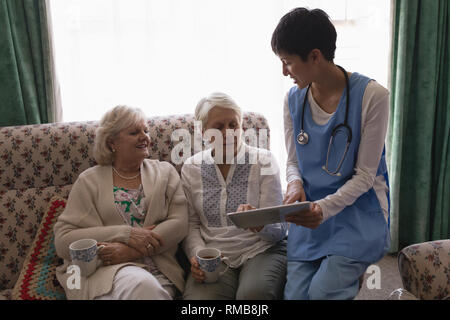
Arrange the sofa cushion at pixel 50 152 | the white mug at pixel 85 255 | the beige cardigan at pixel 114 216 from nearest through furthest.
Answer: the white mug at pixel 85 255, the beige cardigan at pixel 114 216, the sofa cushion at pixel 50 152

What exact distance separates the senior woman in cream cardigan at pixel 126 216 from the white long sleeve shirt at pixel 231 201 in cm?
8

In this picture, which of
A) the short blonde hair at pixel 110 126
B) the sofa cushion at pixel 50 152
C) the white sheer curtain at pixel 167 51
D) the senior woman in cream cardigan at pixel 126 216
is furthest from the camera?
the white sheer curtain at pixel 167 51

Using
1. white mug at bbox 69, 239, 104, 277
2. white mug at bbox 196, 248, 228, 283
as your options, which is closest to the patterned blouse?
white mug at bbox 69, 239, 104, 277

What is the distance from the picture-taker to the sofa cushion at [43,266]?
1.56 m

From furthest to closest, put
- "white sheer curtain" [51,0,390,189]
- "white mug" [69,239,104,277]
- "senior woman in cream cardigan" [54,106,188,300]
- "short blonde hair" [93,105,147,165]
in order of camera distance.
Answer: "white sheer curtain" [51,0,390,189] → "short blonde hair" [93,105,147,165] → "senior woman in cream cardigan" [54,106,188,300] → "white mug" [69,239,104,277]

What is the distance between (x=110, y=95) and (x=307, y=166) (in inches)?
59.6

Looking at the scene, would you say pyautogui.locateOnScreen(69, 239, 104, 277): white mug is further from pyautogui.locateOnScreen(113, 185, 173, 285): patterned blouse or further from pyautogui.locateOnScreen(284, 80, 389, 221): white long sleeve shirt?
pyautogui.locateOnScreen(284, 80, 389, 221): white long sleeve shirt

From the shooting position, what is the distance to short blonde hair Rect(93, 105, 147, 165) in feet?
5.56

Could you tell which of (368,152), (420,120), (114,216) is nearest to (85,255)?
(114,216)

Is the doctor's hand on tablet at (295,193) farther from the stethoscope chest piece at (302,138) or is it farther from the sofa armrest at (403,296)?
the sofa armrest at (403,296)

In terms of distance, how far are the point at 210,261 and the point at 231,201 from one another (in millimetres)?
389

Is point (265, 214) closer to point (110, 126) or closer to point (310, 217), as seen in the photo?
point (310, 217)

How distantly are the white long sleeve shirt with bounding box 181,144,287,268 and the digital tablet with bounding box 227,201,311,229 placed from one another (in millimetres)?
328

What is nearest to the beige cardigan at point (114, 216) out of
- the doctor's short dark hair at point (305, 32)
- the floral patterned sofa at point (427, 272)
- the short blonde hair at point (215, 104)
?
the short blonde hair at point (215, 104)
